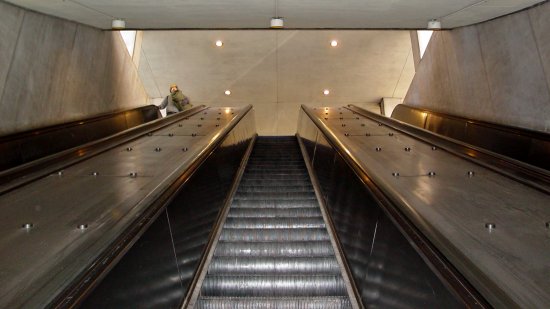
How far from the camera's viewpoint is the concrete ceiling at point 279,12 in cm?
503

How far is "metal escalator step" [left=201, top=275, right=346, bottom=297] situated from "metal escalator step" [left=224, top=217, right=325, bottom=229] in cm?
98

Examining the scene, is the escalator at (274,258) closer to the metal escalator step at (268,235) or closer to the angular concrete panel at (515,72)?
the metal escalator step at (268,235)

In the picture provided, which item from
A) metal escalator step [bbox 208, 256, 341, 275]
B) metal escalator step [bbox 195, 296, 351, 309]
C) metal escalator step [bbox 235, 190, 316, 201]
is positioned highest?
metal escalator step [bbox 235, 190, 316, 201]

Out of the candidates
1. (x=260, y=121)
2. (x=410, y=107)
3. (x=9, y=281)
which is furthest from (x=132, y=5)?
(x=260, y=121)

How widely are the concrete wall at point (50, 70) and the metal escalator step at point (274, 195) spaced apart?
8.08ft

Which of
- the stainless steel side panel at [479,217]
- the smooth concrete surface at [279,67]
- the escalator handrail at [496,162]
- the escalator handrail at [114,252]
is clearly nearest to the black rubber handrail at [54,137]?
the escalator handrail at [114,252]

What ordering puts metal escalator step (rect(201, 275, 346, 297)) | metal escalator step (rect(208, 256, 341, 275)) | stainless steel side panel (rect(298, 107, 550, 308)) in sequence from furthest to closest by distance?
metal escalator step (rect(208, 256, 341, 275)), metal escalator step (rect(201, 275, 346, 297)), stainless steel side panel (rect(298, 107, 550, 308))

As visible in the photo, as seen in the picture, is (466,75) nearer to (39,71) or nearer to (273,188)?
(273,188)

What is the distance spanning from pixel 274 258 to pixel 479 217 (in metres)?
1.62

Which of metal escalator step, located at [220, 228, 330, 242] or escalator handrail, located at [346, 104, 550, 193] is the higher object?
escalator handrail, located at [346, 104, 550, 193]

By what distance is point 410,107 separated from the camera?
8.77 meters

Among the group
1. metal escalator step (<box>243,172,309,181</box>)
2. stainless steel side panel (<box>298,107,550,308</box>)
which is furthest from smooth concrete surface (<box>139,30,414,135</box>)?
stainless steel side panel (<box>298,107,550,308</box>)

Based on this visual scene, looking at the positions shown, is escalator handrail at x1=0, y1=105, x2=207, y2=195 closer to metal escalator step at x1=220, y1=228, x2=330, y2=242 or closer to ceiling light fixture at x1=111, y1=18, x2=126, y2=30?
metal escalator step at x1=220, y1=228, x2=330, y2=242

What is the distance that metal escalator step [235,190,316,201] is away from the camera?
4.67 m
